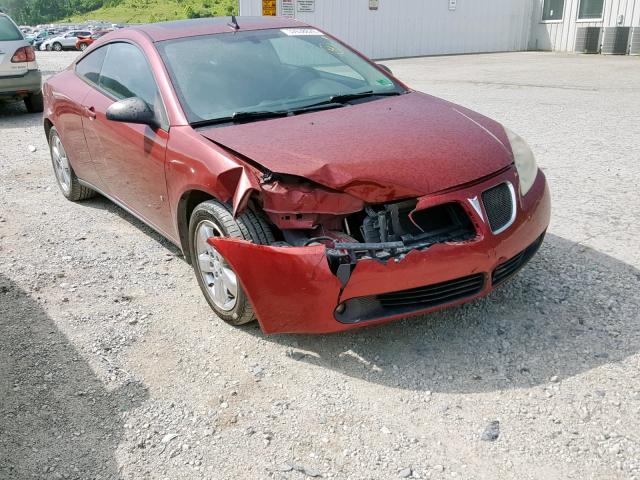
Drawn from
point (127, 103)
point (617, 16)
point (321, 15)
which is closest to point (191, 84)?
point (127, 103)

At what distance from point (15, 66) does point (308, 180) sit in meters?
8.85

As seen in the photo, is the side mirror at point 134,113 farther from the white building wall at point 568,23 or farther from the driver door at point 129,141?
the white building wall at point 568,23

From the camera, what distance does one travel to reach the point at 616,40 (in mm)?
20953

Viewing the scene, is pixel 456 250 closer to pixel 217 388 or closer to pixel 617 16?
pixel 217 388

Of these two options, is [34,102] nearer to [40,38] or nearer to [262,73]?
[262,73]

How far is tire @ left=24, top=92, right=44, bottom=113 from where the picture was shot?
36.0 feet

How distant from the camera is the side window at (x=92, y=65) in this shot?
5.11 metres

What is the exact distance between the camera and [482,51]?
25453 mm

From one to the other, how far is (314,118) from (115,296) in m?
1.71

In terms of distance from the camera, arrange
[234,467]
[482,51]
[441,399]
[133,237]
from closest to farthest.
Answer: [234,467] → [441,399] → [133,237] → [482,51]

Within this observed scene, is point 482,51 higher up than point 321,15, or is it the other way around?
point 321,15

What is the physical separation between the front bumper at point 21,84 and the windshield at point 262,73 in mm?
7097

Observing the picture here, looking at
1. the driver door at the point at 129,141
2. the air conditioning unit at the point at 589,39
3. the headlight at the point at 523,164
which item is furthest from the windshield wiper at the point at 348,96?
the air conditioning unit at the point at 589,39

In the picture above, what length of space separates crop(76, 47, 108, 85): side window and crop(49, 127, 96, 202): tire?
70 centimetres
